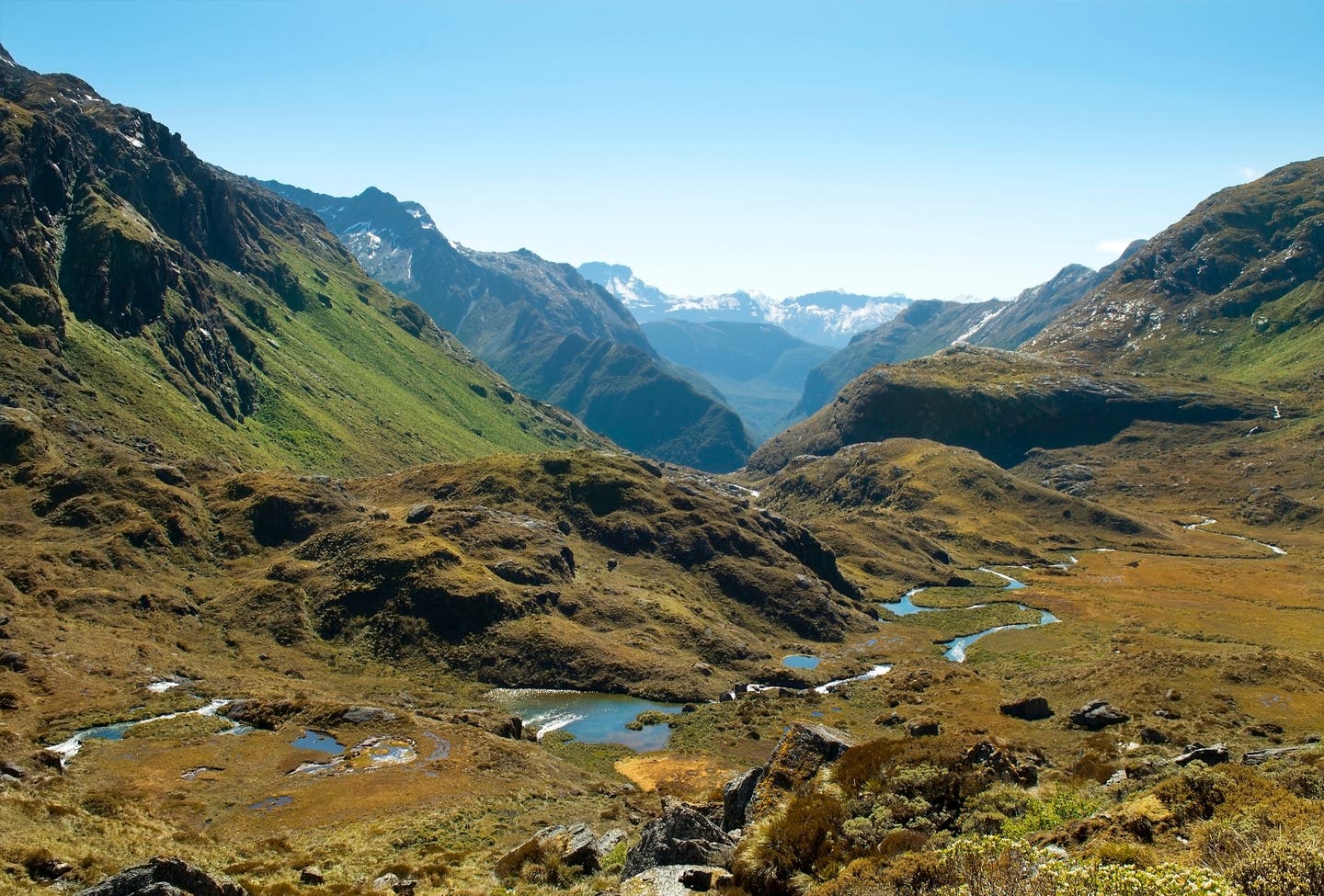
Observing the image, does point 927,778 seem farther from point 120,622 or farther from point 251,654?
point 120,622

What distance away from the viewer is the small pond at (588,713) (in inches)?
4486

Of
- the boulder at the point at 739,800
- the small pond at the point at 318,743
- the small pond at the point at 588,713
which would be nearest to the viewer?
the boulder at the point at 739,800

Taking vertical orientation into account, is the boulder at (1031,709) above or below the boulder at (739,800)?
below

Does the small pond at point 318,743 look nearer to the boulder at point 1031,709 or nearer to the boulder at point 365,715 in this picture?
the boulder at point 365,715

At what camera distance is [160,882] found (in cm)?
3491

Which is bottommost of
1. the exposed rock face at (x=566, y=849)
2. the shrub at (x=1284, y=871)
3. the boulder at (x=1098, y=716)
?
the boulder at (x=1098, y=716)

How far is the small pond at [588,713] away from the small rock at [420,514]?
52.6m

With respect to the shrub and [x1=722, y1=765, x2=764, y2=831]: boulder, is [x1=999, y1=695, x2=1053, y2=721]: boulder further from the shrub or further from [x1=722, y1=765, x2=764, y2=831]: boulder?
the shrub

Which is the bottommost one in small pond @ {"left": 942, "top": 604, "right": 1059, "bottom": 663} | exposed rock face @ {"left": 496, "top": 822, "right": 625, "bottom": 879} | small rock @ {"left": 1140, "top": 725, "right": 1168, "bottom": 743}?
small pond @ {"left": 942, "top": 604, "right": 1059, "bottom": 663}

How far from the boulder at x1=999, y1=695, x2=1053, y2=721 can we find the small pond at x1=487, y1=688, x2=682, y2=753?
145ft

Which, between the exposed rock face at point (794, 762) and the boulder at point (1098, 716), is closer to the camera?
the exposed rock face at point (794, 762)

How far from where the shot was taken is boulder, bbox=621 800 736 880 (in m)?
34.7

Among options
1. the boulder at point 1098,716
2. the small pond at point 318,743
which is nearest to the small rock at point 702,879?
the small pond at point 318,743

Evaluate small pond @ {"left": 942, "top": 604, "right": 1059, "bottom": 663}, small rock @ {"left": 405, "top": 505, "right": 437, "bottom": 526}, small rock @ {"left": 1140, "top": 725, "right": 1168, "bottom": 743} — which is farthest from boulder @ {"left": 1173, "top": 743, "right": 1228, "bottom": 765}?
small rock @ {"left": 405, "top": 505, "right": 437, "bottom": 526}
